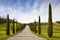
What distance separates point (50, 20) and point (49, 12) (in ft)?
5.53

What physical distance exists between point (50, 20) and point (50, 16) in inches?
32.9

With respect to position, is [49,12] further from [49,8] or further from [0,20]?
[0,20]

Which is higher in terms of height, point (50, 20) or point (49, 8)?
point (49, 8)

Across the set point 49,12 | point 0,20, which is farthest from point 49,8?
point 0,20

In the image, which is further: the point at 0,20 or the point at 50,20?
the point at 0,20

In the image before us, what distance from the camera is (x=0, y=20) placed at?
117438 mm

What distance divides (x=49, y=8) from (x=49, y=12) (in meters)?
0.82

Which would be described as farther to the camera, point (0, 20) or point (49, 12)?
point (0, 20)

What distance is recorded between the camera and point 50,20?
32750 mm

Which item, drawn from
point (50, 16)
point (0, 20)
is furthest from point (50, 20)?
point (0, 20)

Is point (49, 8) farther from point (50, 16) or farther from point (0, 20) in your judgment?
point (0, 20)

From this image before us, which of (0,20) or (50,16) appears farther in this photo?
(0,20)

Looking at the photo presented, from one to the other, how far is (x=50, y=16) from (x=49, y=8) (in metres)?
1.67

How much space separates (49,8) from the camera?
33.0 m
